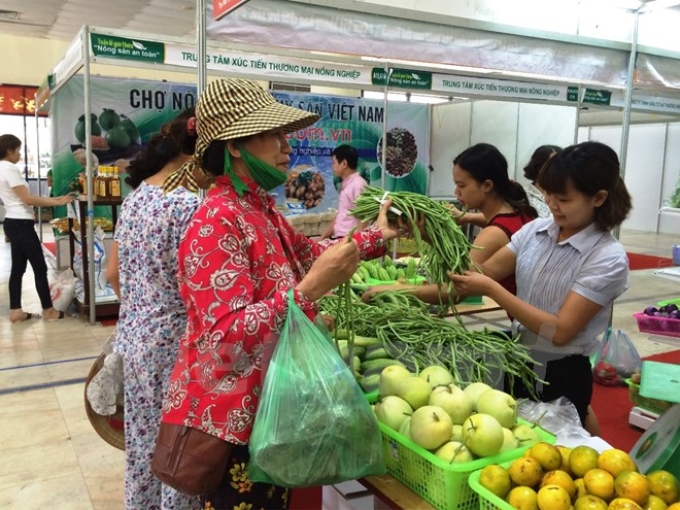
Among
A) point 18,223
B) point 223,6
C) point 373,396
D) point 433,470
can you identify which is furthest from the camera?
point 18,223

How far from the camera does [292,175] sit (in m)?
9.11

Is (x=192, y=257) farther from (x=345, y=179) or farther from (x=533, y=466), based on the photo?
(x=345, y=179)

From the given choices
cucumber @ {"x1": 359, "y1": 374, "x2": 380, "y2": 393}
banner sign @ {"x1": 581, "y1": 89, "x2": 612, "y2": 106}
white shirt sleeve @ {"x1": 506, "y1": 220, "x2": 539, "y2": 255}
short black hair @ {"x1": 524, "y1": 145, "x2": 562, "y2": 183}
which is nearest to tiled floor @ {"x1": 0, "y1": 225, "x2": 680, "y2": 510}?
short black hair @ {"x1": 524, "y1": 145, "x2": 562, "y2": 183}

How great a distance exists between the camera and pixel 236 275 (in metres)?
1.36

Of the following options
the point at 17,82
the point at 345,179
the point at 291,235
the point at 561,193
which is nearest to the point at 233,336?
the point at 291,235

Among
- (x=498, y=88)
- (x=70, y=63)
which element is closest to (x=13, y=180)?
(x=70, y=63)

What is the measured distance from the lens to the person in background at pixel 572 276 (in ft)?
6.60

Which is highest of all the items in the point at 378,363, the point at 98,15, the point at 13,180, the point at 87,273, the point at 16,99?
the point at 98,15

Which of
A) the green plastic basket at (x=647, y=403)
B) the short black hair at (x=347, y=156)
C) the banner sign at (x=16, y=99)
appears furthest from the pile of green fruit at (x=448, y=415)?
the banner sign at (x=16, y=99)

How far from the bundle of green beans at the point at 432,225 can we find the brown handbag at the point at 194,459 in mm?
844

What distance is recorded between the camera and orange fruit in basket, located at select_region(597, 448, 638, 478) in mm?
1301

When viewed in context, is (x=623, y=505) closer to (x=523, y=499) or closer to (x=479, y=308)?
(x=523, y=499)

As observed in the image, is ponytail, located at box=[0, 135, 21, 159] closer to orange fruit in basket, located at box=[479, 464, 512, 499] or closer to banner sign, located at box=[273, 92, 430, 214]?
banner sign, located at box=[273, 92, 430, 214]

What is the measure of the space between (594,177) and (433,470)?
119 cm
